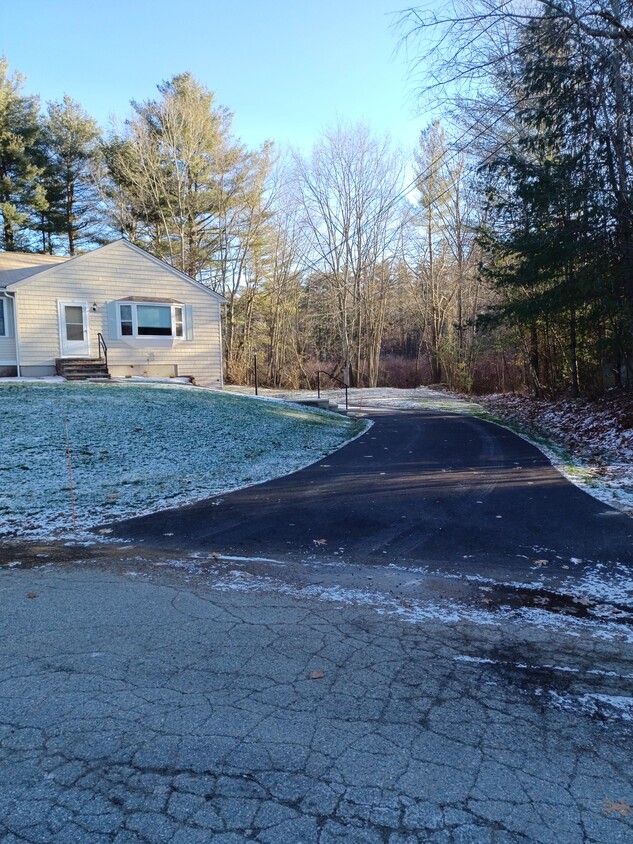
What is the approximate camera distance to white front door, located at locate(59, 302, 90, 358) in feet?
63.6

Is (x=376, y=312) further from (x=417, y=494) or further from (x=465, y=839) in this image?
(x=465, y=839)

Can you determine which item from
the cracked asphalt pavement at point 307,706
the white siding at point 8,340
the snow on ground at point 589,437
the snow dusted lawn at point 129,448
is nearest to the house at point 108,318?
the white siding at point 8,340

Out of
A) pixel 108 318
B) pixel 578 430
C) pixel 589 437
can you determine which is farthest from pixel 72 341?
pixel 589 437

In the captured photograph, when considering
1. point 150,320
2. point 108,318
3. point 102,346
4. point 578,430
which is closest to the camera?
point 578,430

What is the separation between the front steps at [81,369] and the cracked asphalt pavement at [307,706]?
15086mm

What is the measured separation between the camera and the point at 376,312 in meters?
37.3

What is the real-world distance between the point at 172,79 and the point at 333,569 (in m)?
36.8

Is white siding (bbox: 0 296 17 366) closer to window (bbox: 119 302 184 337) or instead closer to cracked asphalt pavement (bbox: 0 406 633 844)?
window (bbox: 119 302 184 337)

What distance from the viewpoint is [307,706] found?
271 cm

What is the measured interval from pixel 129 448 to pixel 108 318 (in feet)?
40.0

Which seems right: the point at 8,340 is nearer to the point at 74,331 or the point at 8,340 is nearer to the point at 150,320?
the point at 74,331

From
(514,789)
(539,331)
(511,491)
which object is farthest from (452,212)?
(514,789)

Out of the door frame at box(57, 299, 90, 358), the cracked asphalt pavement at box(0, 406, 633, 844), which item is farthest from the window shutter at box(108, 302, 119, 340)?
the cracked asphalt pavement at box(0, 406, 633, 844)

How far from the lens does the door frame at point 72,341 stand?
19.3m
